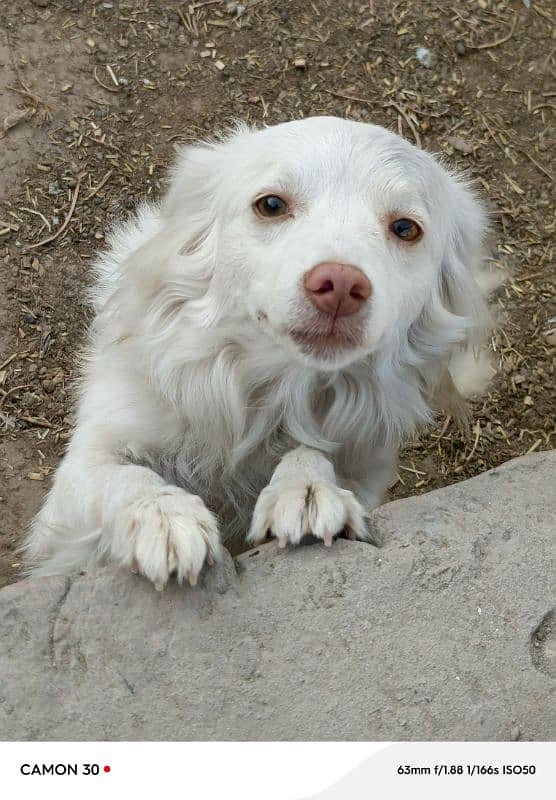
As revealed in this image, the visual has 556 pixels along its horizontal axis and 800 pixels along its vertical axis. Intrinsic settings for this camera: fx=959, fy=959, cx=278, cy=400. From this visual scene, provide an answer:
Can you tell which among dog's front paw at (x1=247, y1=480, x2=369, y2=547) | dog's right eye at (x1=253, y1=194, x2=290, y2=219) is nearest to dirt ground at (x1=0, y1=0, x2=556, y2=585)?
dog's front paw at (x1=247, y1=480, x2=369, y2=547)

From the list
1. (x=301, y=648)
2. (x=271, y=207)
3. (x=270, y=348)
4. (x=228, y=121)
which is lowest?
→ (x=301, y=648)

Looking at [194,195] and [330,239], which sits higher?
[330,239]

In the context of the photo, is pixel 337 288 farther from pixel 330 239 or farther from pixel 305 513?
pixel 305 513

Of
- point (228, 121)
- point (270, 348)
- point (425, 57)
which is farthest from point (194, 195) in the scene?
point (425, 57)

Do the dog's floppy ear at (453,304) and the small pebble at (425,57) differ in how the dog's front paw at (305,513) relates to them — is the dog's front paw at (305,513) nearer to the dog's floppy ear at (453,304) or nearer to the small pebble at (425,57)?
the dog's floppy ear at (453,304)

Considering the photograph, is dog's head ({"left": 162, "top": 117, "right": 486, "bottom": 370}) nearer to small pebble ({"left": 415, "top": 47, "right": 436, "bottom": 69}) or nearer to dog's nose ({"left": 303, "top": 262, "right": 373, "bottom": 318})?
dog's nose ({"left": 303, "top": 262, "right": 373, "bottom": 318})

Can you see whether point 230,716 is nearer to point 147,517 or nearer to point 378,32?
point 147,517

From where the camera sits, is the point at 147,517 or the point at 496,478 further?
the point at 496,478

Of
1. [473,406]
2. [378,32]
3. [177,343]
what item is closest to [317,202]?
[177,343]
